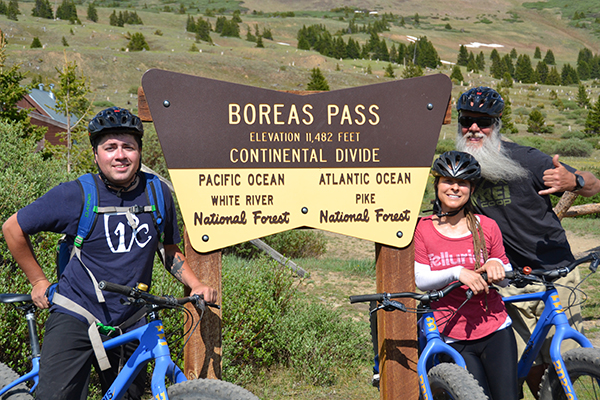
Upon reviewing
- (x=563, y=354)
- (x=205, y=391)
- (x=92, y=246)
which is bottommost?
(x=563, y=354)

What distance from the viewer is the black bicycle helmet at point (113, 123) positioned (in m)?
2.40

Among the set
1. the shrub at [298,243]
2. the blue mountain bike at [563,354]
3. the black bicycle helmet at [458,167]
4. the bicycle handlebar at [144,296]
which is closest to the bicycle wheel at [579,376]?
the blue mountain bike at [563,354]

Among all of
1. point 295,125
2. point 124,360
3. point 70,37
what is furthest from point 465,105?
point 70,37

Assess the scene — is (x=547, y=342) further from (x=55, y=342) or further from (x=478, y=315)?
(x=55, y=342)

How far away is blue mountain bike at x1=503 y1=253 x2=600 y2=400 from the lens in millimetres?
2572

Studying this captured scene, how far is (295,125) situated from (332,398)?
256cm

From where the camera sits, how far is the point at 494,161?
9.78 ft

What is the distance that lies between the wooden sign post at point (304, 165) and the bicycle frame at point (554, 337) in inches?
26.6

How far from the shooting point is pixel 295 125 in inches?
111

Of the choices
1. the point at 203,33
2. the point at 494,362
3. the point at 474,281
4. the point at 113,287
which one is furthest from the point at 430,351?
the point at 203,33

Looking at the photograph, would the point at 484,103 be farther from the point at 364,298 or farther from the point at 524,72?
the point at 524,72

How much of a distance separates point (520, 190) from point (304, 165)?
1316 mm

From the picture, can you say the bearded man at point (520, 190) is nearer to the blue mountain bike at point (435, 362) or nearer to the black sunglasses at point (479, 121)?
the black sunglasses at point (479, 121)

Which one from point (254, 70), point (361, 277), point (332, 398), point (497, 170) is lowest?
point (254, 70)
